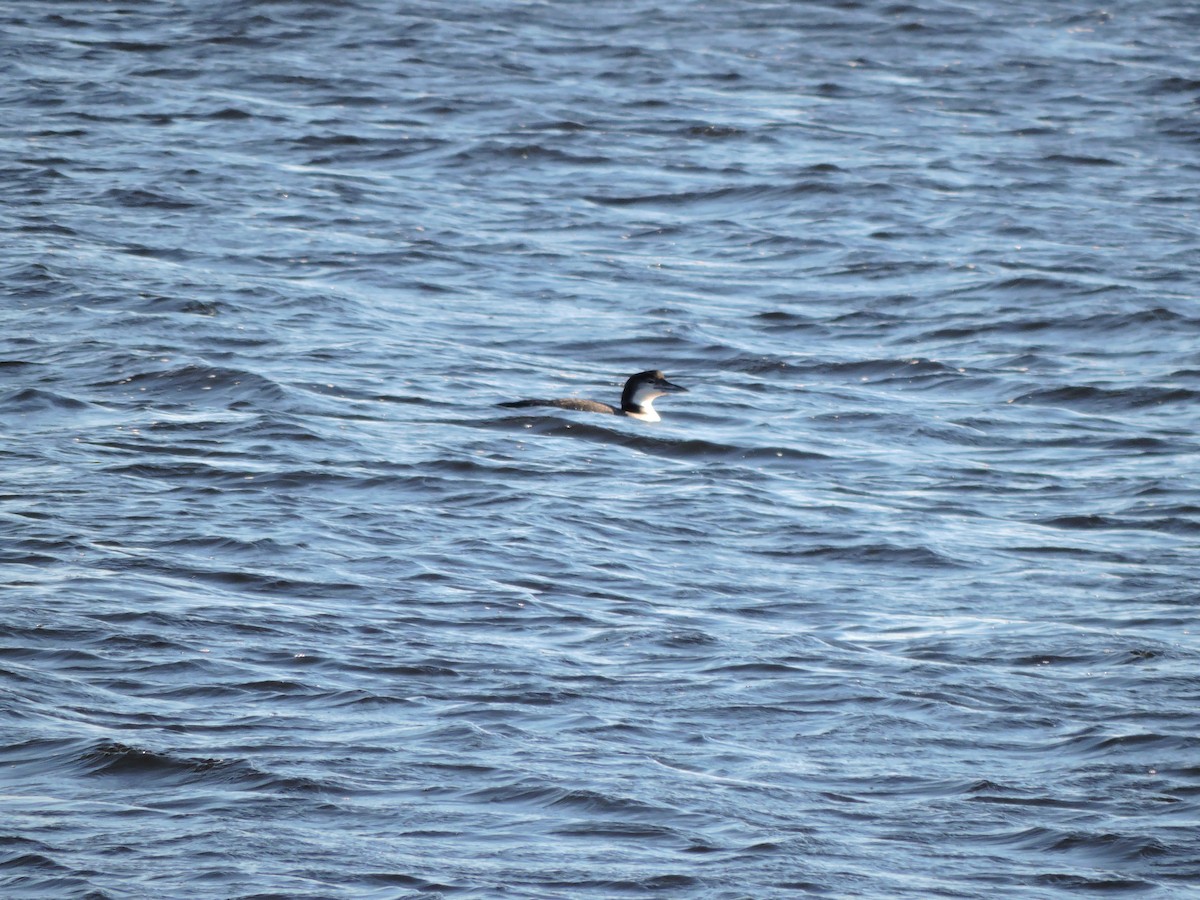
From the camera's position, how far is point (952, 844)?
285 inches

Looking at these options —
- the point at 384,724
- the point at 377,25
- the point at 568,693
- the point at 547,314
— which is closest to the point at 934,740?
the point at 568,693

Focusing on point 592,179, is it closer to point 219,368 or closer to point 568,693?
point 219,368

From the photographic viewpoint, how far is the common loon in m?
13.8

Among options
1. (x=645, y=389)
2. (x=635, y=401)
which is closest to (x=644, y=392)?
(x=645, y=389)

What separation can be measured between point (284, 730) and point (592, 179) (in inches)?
535

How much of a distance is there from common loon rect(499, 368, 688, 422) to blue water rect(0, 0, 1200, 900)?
0.66ft

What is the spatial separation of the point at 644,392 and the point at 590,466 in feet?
3.49

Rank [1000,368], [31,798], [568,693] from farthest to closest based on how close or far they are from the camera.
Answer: [1000,368], [568,693], [31,798]

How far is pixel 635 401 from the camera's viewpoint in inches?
553

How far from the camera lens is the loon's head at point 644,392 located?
13812mm

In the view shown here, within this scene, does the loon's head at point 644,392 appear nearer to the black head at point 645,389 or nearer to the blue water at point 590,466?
the black head at point 645,389

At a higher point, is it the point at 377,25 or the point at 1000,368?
the point at 377,25

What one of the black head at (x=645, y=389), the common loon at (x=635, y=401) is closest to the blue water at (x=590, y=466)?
the common loon at (x=635, y=401)

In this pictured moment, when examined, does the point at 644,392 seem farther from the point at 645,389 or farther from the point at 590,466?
the point at 590,466
